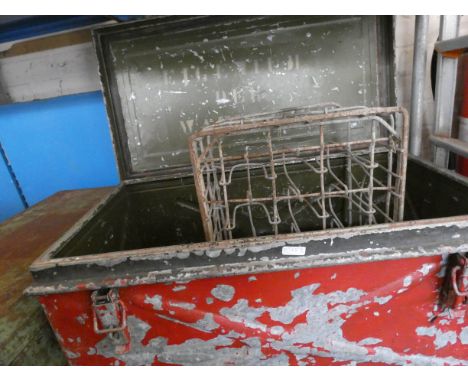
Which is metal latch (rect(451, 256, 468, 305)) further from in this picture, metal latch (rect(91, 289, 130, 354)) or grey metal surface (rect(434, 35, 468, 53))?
grey metal surface (rect(434, 35, 468, 53))

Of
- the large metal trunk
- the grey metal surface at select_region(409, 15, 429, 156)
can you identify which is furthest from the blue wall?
the grey metal surface at select_region(409, 15, 429, 156)

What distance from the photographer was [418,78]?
4.84 feet

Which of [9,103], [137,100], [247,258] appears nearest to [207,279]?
[247,258]

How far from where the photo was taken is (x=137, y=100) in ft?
4.66

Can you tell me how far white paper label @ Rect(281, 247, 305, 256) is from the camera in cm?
70

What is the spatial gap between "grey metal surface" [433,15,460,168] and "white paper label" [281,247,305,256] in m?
1.23

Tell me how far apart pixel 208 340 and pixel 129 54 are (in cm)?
130

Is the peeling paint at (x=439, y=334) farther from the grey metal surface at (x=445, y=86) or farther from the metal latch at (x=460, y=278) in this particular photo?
A: the grey metal surface at (x=445, y=86)

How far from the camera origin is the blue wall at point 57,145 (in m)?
1.77

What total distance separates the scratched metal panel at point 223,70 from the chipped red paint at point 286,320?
2.72 feet

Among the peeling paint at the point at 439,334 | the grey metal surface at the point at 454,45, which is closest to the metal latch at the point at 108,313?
the peeling paint at the point at 439,334

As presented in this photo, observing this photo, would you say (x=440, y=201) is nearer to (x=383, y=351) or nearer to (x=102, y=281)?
(x=383, y=351)

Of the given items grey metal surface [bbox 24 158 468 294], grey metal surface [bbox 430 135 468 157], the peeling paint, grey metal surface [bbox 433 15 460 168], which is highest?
grey metal surface [bbox 433 15 460 168]

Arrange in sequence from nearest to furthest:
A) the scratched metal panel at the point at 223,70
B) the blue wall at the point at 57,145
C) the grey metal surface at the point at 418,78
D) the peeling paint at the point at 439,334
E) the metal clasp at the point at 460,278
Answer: the metal clasp at the point at 460,278
the peeling paint at the point at 439,334
the scratched metal panel at the point at 223,70
the grey metal surface at the point at 418,78
the blue wall at the point at 57,145
